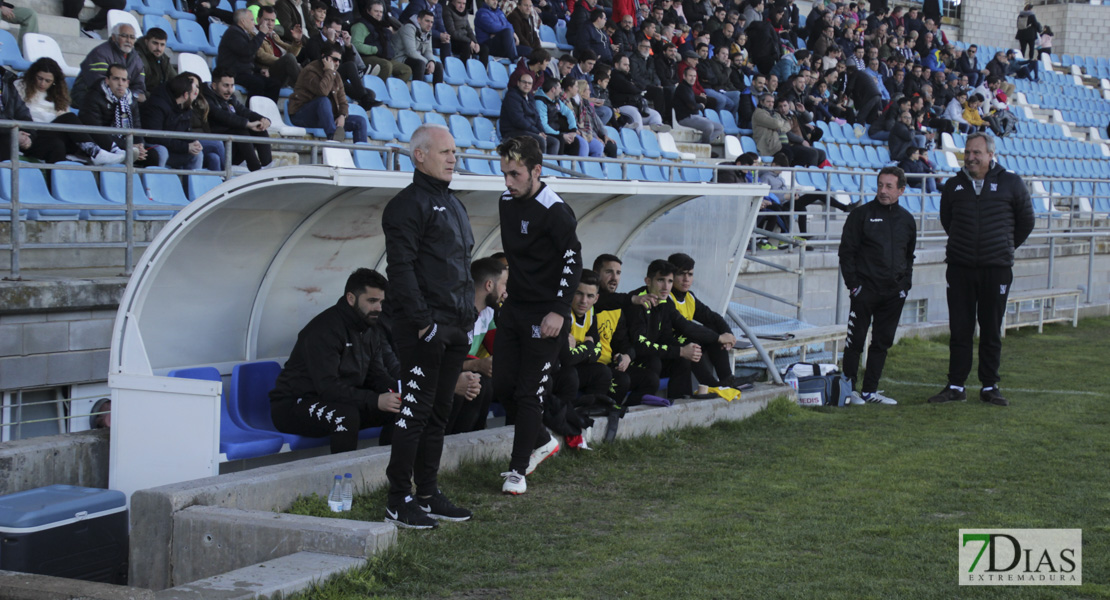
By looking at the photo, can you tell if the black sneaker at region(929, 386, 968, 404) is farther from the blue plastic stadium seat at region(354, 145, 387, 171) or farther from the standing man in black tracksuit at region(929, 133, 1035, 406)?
the blue plastic stadium seat at region(354, 145, 387, 171)

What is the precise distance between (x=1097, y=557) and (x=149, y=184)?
735cm

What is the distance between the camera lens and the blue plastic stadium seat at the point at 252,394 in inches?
259

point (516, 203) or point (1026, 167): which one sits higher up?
point (1026, 167)

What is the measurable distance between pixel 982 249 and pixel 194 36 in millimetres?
8320

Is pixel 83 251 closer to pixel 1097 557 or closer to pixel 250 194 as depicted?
pixel 250 194

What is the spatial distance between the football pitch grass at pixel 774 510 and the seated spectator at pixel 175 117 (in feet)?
15.5

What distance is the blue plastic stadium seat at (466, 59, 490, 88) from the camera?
585 inches

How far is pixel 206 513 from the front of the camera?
479 cm

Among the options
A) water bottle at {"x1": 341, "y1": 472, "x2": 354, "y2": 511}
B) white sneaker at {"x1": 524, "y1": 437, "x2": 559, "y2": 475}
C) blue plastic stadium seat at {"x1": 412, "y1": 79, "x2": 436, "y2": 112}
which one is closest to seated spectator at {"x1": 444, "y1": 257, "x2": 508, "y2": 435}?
white sneaker at {"x1": 524, "y1": 437, "x2": 559, "y2": 475}

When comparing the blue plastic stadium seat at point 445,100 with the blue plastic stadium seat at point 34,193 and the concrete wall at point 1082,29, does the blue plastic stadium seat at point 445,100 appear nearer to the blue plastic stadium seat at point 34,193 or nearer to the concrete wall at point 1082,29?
the blue plastic stadium seat at point 34,193

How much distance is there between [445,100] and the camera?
1396 cm

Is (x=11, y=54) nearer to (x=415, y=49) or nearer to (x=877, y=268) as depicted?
(x=415, y=49)

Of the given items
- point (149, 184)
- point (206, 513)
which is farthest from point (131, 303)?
point (149, 184)

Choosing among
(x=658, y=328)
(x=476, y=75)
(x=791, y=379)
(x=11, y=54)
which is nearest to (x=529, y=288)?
(x=658, y=328)
